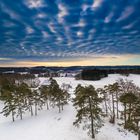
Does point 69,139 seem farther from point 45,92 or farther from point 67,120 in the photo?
→ point 45,92

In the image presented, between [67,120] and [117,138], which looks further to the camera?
[67,120]

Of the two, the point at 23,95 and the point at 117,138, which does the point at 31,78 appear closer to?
the point at 23,95

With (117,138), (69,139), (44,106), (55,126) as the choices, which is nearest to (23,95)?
(44,106)

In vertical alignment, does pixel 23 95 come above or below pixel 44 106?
above

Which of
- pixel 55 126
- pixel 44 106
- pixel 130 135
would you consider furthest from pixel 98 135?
pixel 44 106

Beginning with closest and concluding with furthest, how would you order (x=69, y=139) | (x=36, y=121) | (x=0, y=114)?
(x=69, y=139)
(x=36, y=121)
(x=0, y=114)

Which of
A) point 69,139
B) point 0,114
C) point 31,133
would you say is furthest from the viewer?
point 0,114
